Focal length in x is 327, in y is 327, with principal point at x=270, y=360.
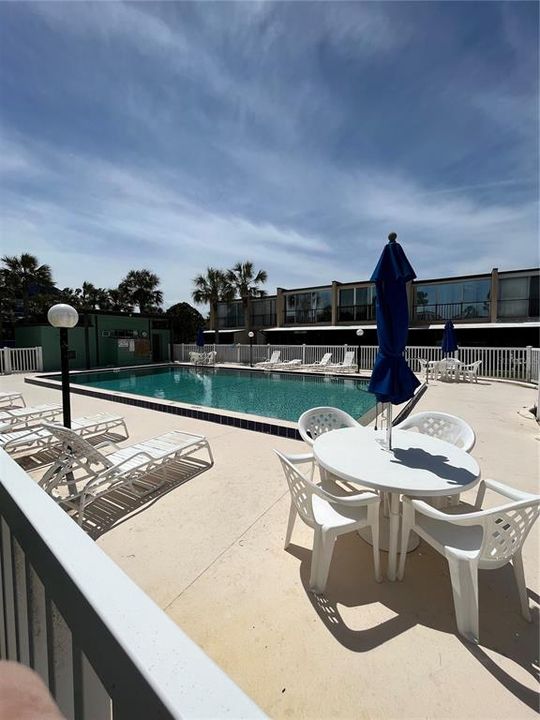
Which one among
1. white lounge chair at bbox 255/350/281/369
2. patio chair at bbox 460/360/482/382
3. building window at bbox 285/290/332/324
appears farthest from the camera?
building window at bbox 285/290/332/324

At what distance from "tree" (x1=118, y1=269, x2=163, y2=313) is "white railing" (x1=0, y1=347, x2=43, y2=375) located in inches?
654

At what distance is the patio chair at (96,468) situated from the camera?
12.3 feet

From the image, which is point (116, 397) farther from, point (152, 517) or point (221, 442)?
point (152, 517)

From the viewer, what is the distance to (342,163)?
10.8 meters

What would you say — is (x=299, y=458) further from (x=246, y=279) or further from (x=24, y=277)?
(x=24, y=277)

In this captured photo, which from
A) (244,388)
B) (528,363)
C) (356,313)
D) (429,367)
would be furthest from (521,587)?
(356,313)

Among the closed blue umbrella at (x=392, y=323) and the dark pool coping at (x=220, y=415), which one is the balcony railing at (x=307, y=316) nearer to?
the dark pool coping at (x=220, y=415)

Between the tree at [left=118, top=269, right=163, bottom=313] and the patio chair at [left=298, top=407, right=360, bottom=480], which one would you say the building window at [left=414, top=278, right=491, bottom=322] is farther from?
the tree at [left=118, top=269, right=163, bottom=313]

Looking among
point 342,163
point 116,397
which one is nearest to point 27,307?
point 116,397

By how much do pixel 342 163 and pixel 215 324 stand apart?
22.9 metres

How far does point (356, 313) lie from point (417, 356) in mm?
10652

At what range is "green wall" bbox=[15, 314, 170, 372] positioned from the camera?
1816cm

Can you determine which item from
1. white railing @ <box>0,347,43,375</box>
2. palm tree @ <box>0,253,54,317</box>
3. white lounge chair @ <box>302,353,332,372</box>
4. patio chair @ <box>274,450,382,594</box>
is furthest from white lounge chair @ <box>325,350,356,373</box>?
palm tree @ <box>0,253,54,317</box>

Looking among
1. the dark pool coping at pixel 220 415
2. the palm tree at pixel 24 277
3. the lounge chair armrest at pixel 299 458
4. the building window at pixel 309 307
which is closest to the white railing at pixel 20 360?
the dark pool coping at pixel 220 415
